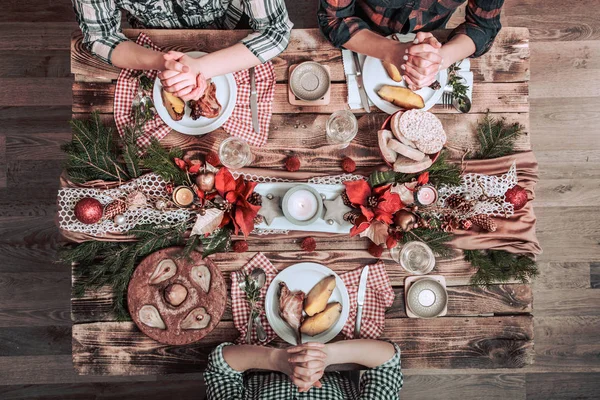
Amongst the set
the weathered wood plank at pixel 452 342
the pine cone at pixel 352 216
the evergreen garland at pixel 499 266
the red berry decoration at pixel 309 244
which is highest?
the pine cone at pixel 352 216

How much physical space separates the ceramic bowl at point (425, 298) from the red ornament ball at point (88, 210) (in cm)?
109

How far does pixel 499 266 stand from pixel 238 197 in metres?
0.95

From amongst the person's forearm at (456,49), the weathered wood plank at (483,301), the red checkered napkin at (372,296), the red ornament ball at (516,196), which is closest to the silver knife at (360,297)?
the red checkered napkin at (372,296)

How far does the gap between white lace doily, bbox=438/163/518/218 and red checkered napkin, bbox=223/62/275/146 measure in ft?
2.15

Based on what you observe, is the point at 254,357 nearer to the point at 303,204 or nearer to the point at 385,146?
the point at 303,204

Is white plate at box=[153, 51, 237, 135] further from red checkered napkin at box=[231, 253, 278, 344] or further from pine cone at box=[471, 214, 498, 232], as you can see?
pine cone at box=[471, 214, 498, 232]

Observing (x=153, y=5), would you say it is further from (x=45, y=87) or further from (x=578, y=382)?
(x=578, y=382)

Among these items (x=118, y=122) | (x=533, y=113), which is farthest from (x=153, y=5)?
(x=533, y=113)

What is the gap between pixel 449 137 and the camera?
1599 mm

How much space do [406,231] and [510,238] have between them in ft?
1.26

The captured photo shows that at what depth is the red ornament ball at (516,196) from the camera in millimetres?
1485

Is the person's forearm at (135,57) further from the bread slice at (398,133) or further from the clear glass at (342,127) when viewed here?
the bread slice at (398,133)

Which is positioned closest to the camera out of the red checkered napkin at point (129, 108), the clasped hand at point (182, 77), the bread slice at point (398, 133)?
the clasped hand at point (182, 77)

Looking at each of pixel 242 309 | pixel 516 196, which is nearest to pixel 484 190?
pixel 516 196
